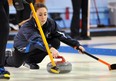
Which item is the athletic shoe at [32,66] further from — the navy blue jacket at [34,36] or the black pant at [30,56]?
the navy blue jacket at [34,36]

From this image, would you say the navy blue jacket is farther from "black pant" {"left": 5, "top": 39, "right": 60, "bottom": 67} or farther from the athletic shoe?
the athletic shoe

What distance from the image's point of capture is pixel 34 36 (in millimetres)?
2988

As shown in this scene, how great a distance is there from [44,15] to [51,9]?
5.62m

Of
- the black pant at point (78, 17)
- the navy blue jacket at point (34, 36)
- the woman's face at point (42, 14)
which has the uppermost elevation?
the woman's face at point (42, 14)

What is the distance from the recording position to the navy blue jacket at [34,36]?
2.98 m

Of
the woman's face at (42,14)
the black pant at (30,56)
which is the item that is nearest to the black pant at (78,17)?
the black pant at (30,56)

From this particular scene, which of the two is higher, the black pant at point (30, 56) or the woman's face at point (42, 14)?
the woman's face at point (42, 14)

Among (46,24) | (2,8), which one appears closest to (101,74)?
(46,24)

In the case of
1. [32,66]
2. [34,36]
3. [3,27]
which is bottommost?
[32,66]

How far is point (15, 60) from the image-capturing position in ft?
11.0

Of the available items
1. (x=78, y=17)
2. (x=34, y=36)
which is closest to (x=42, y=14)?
(x=34, y=36)

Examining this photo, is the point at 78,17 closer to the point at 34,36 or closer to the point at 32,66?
the point at 32,66

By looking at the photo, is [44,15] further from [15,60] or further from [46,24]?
[15,60]

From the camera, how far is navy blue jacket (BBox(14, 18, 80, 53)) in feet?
9.77
